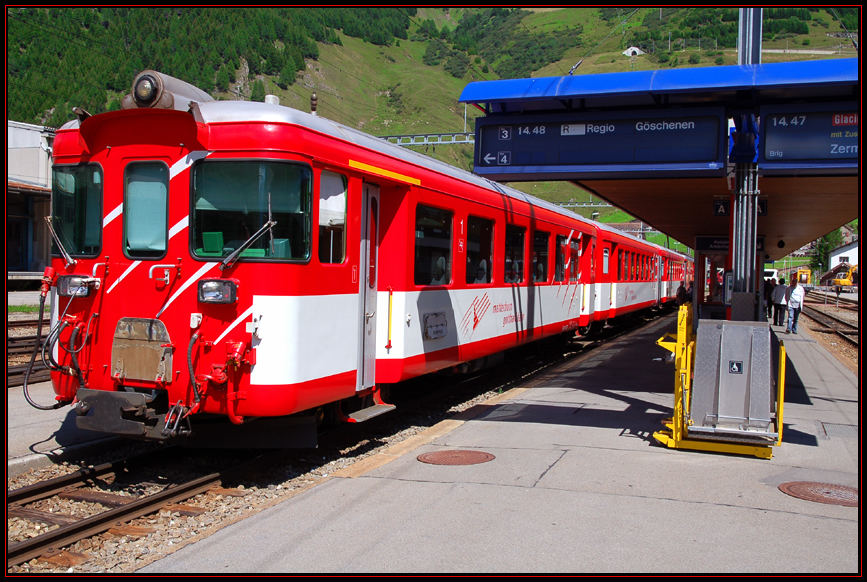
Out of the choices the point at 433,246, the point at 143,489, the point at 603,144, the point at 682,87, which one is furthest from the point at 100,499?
the point at 682,87

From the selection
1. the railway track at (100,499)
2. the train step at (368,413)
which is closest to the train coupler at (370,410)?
the train step at (368,413)

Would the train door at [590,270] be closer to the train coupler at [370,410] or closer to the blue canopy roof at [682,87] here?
the blue canopy roof at [682,87]

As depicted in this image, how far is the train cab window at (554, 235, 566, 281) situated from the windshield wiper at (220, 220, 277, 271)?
8.74 metres

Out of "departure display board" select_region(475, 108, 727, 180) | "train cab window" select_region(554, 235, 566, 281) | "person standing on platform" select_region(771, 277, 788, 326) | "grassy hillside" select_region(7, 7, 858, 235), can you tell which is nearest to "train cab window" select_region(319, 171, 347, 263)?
"departure display board" select_region(475, 108, 727, 180)

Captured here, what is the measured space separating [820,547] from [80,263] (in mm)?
6175

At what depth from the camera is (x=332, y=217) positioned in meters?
6.91

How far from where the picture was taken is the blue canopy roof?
23.9ft

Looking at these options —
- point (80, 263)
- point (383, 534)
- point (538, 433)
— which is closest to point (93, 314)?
point (80, 263)

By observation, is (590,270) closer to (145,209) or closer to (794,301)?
(794,301)

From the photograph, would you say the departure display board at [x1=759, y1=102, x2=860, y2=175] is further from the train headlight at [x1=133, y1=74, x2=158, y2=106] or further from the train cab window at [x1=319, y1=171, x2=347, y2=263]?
the train headlight at [x1=133, y1=74, x2=158, y2=106]

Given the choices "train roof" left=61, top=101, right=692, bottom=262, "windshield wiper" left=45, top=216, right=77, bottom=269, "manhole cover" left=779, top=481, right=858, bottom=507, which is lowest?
"manhole cover" left=779, top=481, right=858, bottom=507

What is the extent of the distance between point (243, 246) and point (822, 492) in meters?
5.04

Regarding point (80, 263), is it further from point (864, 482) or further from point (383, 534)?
point (864, 482)

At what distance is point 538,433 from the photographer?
830 centimetres
